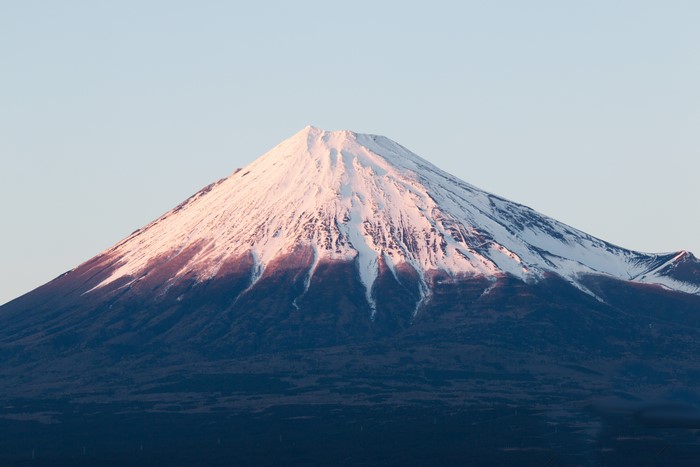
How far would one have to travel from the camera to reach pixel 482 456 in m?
167

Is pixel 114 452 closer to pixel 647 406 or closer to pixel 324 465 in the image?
pixel 324 465

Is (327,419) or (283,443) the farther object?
(327,419)

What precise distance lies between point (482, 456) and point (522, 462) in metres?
8.01

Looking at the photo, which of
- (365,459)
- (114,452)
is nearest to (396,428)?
(365,459)

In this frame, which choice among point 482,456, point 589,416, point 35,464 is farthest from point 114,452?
point 589,416

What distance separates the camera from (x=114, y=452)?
593ft

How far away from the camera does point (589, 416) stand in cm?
19125

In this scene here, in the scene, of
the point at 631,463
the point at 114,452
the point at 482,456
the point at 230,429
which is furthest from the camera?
the point at 230,429

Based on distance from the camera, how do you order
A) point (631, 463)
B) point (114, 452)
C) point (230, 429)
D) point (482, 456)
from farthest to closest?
1. point (230, 429)
2. point (114, 452)
3. point (482, 456)
4. point (631, 463)

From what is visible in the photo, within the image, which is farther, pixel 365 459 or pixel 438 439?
pixel 438 439

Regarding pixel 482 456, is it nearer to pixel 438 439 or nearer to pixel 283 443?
pixel 438 439

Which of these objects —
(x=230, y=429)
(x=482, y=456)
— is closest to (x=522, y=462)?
(x=482, y=456)

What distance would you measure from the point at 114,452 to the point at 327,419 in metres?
31.8

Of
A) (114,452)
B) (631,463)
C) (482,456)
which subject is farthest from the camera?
(114,452)
